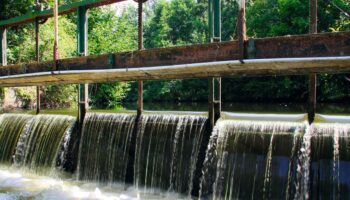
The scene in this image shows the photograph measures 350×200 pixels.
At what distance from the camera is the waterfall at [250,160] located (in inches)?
376

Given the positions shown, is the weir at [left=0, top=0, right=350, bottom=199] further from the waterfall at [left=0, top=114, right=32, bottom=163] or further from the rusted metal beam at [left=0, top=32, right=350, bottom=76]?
the waterfall at [left=0, top=114, right=32, bottom=163]

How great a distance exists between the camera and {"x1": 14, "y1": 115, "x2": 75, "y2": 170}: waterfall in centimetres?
1429

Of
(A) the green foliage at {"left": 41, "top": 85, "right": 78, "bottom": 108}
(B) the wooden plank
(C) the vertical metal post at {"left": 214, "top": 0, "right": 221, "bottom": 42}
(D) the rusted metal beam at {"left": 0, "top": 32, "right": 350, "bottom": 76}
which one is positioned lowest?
(A) the green foliage at {"left": 41, "top": 85, "right": 78, "bottom": 108}

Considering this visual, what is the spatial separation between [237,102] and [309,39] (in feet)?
103

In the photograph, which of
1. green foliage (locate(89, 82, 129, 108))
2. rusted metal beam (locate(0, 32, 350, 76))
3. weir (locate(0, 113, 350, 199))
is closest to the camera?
rusted metal beam (locate(0, 32, 350, 76))

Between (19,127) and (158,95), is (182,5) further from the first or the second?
(19,127)

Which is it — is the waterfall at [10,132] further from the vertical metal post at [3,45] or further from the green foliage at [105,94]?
the green foliage at [105,94]

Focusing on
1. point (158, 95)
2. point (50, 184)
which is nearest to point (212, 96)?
point (50, 184)

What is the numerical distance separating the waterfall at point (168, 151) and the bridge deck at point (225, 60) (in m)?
2.19

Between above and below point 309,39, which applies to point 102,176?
below

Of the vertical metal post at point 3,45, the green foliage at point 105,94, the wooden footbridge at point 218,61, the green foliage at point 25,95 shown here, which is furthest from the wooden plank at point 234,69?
the green foliage at point 105,94

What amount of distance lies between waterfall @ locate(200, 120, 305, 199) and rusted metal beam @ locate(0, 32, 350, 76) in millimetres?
3031

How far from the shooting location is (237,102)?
3788 cm

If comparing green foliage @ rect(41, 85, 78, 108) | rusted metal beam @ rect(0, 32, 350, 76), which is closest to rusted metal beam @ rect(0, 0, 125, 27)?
rusted metal beam @ rect(0, 32, 350, 76)
